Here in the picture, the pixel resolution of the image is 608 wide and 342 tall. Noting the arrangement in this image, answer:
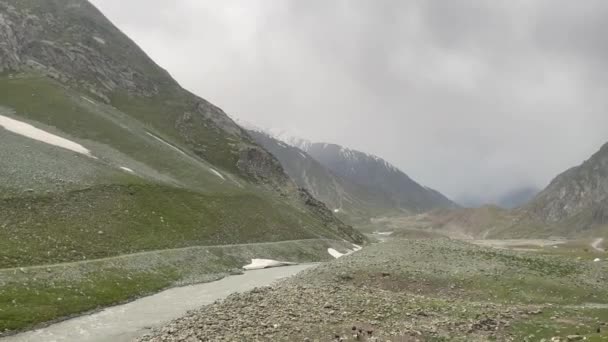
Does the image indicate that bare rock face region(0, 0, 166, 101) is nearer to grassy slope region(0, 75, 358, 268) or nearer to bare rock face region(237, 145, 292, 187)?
grassy slope region(0, 75, 358, 268)

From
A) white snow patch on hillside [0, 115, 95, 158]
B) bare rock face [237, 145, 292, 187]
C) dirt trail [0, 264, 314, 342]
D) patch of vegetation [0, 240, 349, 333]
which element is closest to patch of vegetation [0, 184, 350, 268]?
patch of vegetation [0, 240, 349, 333]

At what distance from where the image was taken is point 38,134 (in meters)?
83.1

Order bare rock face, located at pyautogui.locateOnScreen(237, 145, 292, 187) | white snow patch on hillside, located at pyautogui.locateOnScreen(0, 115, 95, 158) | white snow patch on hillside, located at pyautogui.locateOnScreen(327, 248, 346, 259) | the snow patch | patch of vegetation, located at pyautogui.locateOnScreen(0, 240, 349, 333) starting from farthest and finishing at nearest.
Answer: the snow patch
bare rock face, located at pyautogui.locateOnScreen(237, 145, 292, 187)
white snow patch on hillside, located at pyautogui.locateOnScreen(327, 248, 346, 259)
white snow patch on hillside, located at pyautogui.locateOnScreen(0, 115, 95, 158)
patch of vegetation, located at pyautogui.locateOnScreen(0, 240, 349, 333)

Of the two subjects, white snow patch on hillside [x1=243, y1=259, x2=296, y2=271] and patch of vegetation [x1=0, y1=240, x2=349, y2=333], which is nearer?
patch of vegetation [x1=0, y1=240, x2=349, y2=333]

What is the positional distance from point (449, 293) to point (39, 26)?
173078mm

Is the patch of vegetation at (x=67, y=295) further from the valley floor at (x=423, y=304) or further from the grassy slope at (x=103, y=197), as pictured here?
the valley floor at (x=423, y=304)

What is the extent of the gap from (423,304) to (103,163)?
6488 centimetres

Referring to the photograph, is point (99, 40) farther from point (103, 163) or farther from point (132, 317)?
point (132, 317)

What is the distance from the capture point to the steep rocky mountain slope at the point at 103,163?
58.4 meters

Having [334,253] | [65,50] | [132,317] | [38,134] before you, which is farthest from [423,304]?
[65,50]

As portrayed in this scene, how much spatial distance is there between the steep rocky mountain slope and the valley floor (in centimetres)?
2438

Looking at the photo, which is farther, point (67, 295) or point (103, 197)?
point (103, 197)

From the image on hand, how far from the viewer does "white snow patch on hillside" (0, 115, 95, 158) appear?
79756 mm

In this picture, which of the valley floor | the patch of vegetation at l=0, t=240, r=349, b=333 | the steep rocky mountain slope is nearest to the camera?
the valley floor
